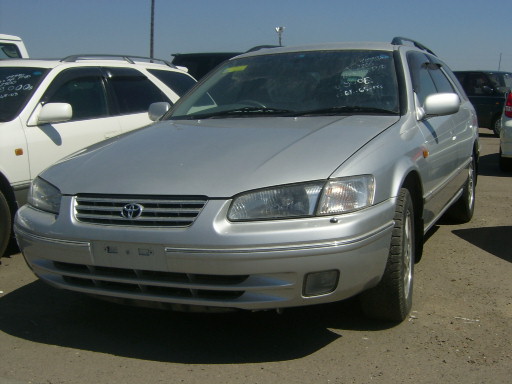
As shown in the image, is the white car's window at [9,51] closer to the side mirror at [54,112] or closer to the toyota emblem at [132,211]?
the side mirror at [54,112]

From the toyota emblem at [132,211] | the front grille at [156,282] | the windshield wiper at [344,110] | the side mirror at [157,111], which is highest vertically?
the windshield wiper at [344,110]

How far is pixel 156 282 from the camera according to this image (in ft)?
11.4

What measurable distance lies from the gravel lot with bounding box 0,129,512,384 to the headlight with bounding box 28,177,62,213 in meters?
0.72

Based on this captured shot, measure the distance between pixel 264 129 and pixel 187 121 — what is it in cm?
78

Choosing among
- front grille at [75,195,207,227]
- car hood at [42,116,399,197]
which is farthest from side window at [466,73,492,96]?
front grille at [75,195,207,227]

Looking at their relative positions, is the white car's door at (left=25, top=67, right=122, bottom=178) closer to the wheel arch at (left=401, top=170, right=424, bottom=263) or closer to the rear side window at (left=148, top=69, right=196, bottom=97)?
the rear side window at (left=148, top=69, right=196, bottom=97)

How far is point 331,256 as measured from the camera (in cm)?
332

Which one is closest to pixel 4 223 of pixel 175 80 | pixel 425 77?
pixel 175 80

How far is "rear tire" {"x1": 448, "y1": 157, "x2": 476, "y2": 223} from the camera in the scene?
21.7 feet

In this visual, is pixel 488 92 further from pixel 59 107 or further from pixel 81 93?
pixel 59 107

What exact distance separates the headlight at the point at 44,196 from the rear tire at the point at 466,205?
3.98 meters

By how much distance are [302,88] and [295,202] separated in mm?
1587

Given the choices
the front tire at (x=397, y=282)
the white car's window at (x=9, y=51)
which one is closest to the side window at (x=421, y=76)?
the front tire at (x=397, y=282)

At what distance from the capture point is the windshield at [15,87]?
5918mm
